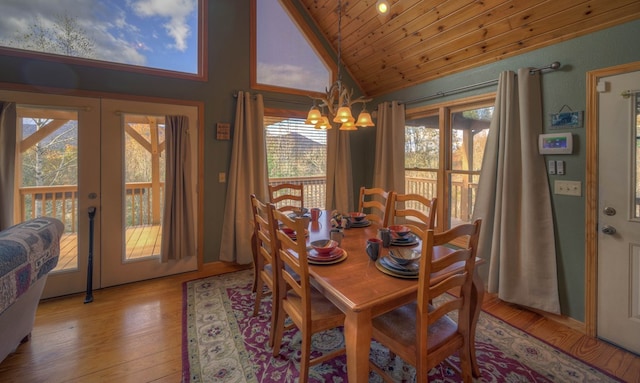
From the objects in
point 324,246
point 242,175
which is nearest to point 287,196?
point 242,175

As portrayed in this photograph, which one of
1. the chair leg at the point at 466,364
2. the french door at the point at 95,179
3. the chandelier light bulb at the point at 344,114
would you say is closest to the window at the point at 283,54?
the french door at the point at 95,179

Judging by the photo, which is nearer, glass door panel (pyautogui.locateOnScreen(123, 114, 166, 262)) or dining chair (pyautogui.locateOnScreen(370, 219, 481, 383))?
dining chair (pyautogui.locateOnScreen(370, 219, 481, 383))

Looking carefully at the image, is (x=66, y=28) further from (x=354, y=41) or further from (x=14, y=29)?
(x=354, y=41)

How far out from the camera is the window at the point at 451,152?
3.17 m

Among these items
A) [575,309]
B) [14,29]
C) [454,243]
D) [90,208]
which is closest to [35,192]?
[90,208]

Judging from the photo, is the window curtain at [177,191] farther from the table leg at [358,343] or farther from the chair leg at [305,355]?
the table leg at [358,343]

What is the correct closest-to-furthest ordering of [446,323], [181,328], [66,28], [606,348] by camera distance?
[446,323] → [606,348] → [181,328] → [66,28]

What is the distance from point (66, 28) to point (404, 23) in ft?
11.4

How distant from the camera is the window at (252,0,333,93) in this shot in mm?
3678

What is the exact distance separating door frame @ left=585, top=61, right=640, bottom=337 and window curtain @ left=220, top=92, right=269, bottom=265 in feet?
10.4

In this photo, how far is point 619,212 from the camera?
81.4 inches

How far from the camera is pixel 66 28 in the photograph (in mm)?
2771

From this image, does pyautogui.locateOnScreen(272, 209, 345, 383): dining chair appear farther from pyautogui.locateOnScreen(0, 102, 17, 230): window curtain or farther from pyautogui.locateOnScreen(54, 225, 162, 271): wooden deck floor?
pyautogui.locateOnScreen(0, 102, 17, 230): window curtain

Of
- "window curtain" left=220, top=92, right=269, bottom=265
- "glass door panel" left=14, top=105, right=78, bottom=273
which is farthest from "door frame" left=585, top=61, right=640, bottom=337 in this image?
"glass door panel" left=14, top=105, right=78, bottom=273
